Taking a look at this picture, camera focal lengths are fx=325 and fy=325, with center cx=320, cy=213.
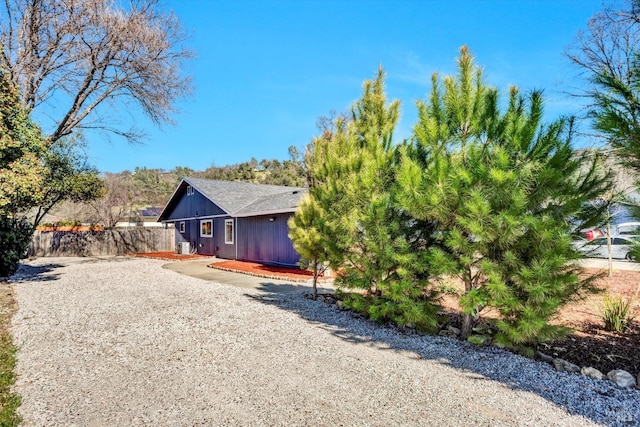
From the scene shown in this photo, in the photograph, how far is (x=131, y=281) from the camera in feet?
34.9


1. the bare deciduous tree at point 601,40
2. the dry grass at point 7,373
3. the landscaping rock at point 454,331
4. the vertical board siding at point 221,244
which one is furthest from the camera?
the vertical board siding at point 221,244

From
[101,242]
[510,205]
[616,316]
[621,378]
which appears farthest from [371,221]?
[101,242]

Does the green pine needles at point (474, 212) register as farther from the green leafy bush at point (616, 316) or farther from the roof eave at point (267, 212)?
the roof eave at point (267, 212)

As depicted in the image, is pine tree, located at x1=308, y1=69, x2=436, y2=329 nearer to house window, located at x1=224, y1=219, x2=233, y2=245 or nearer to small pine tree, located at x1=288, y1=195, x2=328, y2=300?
small pine tree, located at x1=288, y1=195, x2=328, y2=300

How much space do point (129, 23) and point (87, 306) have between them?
10038mm

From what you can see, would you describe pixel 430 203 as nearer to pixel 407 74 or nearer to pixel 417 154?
pixel 417 154

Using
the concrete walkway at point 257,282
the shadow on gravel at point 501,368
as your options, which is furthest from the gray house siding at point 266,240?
the shadow on gravel at point 501,368

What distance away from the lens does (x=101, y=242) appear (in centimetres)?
2088

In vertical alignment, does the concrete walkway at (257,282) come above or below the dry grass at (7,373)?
below

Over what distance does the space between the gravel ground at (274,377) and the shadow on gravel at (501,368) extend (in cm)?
2

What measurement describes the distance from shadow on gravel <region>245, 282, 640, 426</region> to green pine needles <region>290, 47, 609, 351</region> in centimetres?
32

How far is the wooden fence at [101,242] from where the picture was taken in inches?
765

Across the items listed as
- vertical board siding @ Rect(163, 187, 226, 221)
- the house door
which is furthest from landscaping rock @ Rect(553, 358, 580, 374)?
the house door

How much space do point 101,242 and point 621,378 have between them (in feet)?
80.4
